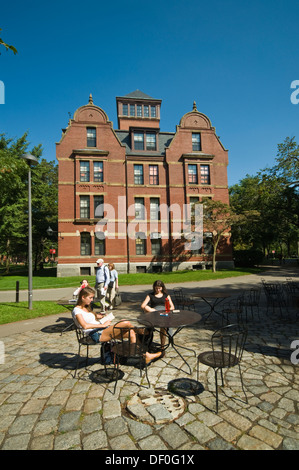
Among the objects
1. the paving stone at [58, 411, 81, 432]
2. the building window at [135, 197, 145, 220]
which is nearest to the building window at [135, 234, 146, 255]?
the building window at [135, 197, 145, 220]

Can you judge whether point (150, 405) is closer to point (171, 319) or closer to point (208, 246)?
point (171, 319)

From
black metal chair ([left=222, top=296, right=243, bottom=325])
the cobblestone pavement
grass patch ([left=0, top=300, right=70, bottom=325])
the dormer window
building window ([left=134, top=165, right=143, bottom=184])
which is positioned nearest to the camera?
the cobblestone pavement

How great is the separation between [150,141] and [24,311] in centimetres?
2334

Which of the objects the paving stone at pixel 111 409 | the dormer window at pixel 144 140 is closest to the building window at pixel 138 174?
the dormer window at pixel 144 140

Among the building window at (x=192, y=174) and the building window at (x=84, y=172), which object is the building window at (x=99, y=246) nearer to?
the building window at (x=84, y=172)

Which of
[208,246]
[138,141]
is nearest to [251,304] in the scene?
[208,246]

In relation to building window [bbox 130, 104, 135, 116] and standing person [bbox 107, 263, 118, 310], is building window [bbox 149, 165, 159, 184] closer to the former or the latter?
building window [bbox 130, 104, 135, 116]

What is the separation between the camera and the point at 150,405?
3439 millimetres

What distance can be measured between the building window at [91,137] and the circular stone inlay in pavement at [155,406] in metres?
25.9

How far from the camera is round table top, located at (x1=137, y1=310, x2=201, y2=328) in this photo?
439cm

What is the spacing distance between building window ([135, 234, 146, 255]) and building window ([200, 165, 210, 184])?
31.2 feet

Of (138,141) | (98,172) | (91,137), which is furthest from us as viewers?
(138,141)

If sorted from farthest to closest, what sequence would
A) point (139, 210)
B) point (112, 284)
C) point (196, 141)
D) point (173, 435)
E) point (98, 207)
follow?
point (196, 141) → point (139, 210) → point (98, 207) → point (112, 284) → point (173, 435)
